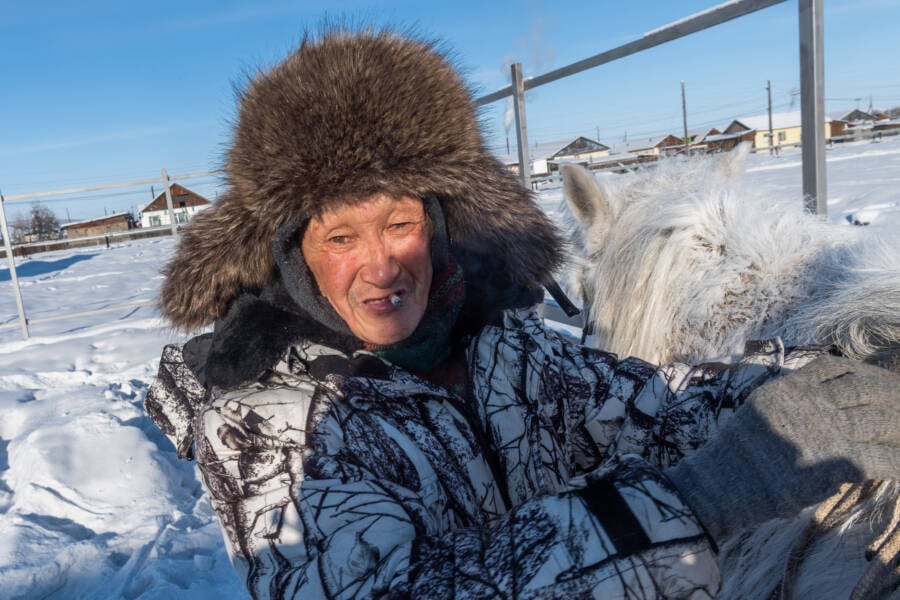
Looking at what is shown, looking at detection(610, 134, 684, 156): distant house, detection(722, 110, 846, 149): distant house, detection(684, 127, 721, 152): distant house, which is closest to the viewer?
detection(684, 127, 721, 152): distant house

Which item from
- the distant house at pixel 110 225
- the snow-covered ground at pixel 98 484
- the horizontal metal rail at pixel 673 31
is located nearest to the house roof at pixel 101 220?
the distant house at pixel 110 225

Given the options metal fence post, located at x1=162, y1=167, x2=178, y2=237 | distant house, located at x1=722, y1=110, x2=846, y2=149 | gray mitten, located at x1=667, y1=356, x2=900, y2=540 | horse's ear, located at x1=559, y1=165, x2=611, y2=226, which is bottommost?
gray mitten, located at x1=667, y1=356, x2=900, y2=540

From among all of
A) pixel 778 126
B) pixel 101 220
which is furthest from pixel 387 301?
pixel 101 220

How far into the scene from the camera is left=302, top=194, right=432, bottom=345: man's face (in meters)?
1.17

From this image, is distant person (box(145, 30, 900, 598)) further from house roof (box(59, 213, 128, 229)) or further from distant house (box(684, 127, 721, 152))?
house roof (box(59, 213, 128, 229))

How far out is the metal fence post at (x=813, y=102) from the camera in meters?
1.86

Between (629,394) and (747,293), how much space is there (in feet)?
1.22

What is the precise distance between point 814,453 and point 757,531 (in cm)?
26

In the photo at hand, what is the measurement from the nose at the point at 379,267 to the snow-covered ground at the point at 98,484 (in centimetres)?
53

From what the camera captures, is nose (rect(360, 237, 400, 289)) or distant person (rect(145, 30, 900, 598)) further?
nose (rect(360, 237, 400, 289))

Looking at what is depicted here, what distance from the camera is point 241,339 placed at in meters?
1.14

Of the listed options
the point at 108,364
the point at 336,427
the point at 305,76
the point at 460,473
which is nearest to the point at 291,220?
the point at 305,76

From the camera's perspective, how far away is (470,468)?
3.70 ft

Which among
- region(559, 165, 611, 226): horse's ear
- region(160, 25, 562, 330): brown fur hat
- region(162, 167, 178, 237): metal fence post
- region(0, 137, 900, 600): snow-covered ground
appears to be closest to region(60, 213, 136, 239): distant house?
region(162, 167, 178, 237): metal fence post
